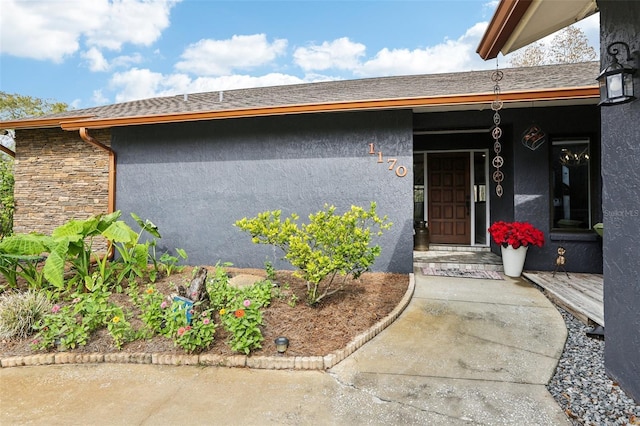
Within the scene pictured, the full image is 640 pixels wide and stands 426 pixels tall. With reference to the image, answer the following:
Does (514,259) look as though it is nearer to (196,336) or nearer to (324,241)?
(324,241)

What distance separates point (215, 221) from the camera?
582cm

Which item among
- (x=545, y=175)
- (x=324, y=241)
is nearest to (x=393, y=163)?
(x=324, y=241)

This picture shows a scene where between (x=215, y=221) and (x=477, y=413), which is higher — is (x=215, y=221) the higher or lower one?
the higher one

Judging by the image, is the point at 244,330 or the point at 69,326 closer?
the point at 244,330

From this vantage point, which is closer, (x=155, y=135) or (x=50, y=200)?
(x=155, y=135)

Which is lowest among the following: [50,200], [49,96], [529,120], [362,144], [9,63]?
[50,200]

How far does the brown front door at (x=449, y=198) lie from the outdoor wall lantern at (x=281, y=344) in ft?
18.0

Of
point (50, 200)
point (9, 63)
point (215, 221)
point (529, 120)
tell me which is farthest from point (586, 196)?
point (9, 63)

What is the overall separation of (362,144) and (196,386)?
4.11 m

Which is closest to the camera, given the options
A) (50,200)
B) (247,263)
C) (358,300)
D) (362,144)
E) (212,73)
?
(358,300)

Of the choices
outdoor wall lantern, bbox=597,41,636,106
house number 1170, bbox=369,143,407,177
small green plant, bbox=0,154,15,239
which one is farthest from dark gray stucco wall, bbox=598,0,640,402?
small green plant, bbox=0,154,15,239

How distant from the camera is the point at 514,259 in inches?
201

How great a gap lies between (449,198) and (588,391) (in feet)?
18.1

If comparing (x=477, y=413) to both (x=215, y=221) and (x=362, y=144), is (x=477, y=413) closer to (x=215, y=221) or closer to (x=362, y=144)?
(x=362, y=144)
